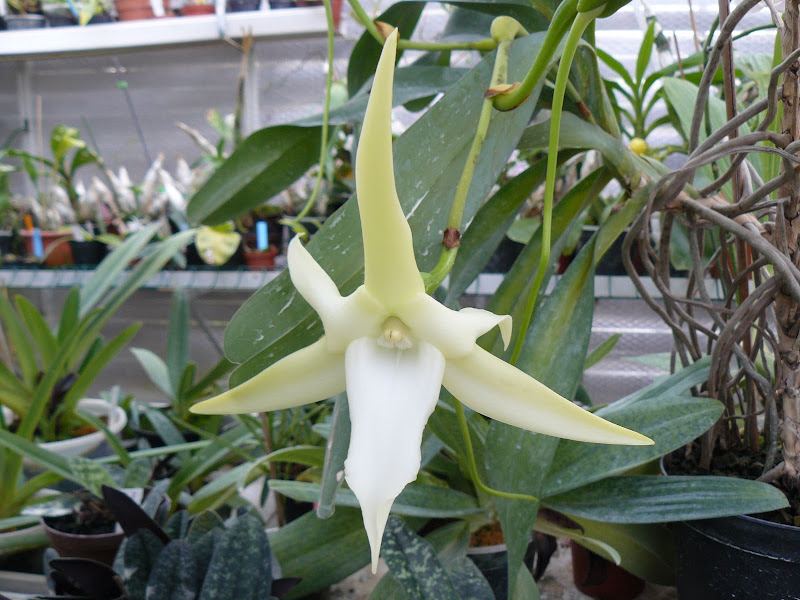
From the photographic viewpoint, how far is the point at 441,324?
0.65 ft

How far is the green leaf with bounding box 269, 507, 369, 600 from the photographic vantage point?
1.69 ft

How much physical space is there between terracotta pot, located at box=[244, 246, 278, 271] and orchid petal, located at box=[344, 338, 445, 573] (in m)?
1.30

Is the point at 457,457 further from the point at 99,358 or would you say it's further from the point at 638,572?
the point at 99,358

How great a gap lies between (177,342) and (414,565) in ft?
2.71

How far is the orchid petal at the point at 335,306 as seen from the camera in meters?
0.20

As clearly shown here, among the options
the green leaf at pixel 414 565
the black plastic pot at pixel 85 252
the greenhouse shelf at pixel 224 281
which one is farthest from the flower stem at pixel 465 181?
the black plastic pot at pixel 85 252

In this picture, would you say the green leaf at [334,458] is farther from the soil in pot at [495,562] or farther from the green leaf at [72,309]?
the green leaf at [72,309]

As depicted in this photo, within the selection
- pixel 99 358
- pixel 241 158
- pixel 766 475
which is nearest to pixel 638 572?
pixel 766 475

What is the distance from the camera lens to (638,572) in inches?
20.6

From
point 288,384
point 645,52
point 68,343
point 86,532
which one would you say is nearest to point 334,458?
point 288,384

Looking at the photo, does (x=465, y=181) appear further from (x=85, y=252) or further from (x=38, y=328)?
(x=85, y=252)

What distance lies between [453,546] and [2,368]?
887mm

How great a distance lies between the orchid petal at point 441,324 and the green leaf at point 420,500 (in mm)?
309

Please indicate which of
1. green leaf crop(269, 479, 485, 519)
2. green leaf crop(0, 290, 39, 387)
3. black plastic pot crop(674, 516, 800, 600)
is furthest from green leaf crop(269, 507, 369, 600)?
green leaf crop(0, 290, 39, 387)
